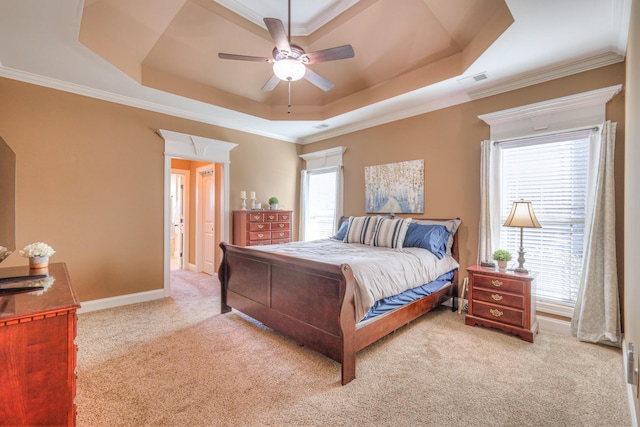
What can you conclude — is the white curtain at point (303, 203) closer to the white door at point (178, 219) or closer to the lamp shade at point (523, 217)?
the white door at point (178, 219)

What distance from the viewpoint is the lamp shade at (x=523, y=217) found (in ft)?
9.18

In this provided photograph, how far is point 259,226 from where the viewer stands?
194 inches

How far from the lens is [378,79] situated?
396cm

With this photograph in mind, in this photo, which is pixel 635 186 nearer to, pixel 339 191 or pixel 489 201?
pixel 489 201

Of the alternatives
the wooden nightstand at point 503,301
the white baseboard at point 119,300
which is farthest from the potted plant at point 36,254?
the wooden nightstand at point 503,301

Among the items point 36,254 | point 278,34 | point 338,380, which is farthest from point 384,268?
point 36,254

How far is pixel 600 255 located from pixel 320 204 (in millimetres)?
4029

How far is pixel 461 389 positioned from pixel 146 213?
4.18 m

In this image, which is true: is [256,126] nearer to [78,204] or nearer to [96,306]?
[78,204]

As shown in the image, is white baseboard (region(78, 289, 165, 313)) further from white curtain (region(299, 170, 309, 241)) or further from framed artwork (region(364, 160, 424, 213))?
framed artwork (region(364, 160, 424, 213))

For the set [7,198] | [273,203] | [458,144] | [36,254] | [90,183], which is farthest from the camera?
[273,203]

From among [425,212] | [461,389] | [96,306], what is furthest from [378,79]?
[96,306]

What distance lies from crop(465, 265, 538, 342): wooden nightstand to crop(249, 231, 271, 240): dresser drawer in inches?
127

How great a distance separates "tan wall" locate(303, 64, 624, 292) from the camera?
3.05m
